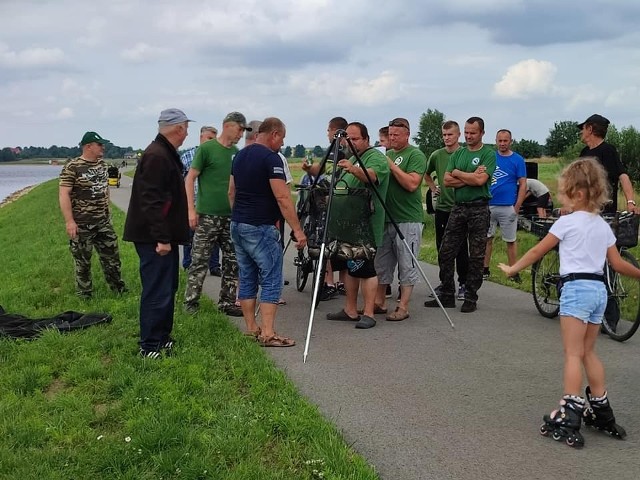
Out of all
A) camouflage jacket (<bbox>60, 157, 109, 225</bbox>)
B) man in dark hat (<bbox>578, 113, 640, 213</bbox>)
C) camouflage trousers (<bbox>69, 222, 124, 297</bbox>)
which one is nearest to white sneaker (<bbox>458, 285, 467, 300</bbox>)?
man in dark hat (<bbox>578, 113, 640, 213</bbox>)

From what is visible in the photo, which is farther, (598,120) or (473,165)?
(473,165)

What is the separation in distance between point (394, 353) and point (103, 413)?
2.59m

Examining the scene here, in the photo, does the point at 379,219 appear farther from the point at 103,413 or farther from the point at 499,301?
the point at 103,413

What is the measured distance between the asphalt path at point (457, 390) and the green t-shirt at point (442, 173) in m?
1.51

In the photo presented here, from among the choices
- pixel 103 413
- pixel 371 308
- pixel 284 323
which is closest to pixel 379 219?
pixel 371 308

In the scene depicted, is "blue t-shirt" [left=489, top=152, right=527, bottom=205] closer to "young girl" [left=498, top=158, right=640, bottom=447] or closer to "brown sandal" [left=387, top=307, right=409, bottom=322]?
"brown sandal" [left=387, top=307, right=409, bottom=322]

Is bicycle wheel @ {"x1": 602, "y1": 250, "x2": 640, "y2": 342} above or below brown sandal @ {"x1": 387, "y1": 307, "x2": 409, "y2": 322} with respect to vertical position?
above

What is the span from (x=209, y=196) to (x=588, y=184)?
4261 mm

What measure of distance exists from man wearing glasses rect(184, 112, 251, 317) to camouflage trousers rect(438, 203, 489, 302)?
2.45 m

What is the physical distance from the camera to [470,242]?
759cm

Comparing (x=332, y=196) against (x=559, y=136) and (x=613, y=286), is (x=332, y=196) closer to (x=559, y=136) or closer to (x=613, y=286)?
(x=613, y=286)

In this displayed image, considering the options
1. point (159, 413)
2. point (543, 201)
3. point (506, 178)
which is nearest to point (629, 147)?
point (543, 201)

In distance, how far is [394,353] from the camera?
5941 mm

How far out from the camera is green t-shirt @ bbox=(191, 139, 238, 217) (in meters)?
7.29
